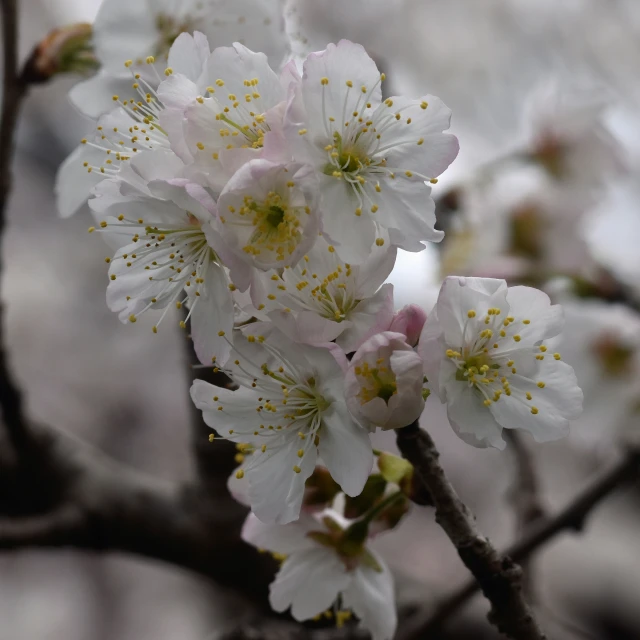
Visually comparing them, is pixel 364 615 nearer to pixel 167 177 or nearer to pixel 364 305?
pixel 364 305

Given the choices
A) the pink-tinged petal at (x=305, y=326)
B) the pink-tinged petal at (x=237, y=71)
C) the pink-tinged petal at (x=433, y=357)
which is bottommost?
the pink-tinged petal at (x=305, y=326)

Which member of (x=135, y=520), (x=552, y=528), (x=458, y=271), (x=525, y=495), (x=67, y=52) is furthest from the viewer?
(x=458, y=271)

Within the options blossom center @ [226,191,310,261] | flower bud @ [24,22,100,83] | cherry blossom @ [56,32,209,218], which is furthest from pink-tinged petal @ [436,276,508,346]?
flower bud @ [24,22,100,83]

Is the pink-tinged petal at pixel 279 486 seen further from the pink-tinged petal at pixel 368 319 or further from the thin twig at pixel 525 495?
the thin twig at pixel 525 495

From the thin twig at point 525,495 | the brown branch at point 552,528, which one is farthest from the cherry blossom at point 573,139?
the brown branch at point 552,528

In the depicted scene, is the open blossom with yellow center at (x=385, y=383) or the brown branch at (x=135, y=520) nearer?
the open blossom with yellow center at (x=385, y=383)

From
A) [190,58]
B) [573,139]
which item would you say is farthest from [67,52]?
[573,139]

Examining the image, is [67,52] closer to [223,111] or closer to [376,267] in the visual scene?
[223,111]
